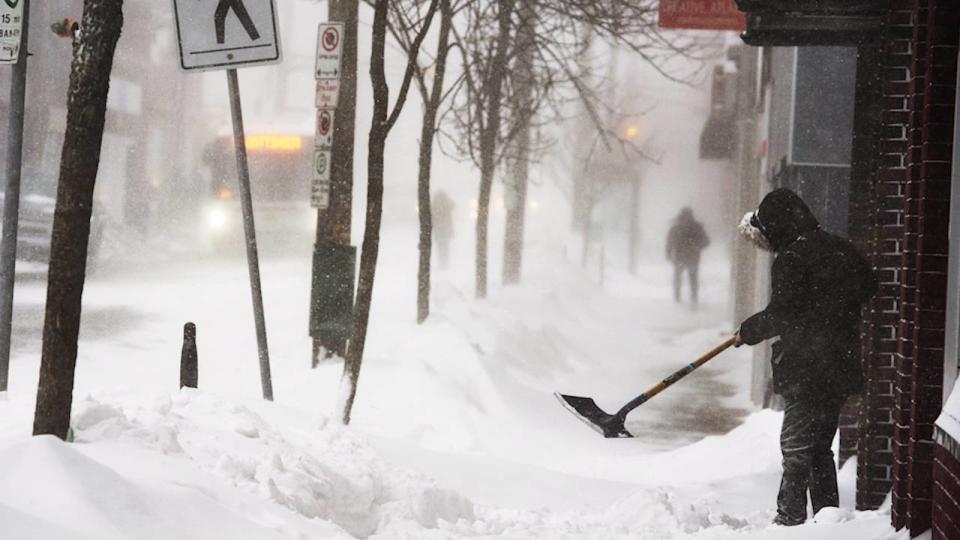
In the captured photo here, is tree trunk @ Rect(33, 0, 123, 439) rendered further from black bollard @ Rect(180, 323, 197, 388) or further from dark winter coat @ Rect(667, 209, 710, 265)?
dark winter coat @ Rect(667, 209, 710, 265)

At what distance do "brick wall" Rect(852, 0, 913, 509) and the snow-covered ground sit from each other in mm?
421

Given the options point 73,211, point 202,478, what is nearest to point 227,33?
point 73,211

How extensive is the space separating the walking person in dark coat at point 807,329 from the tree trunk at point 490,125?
31.2 feet

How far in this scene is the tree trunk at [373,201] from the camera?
860 cm

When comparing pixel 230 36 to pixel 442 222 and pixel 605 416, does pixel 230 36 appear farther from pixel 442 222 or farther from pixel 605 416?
pixel 442 222

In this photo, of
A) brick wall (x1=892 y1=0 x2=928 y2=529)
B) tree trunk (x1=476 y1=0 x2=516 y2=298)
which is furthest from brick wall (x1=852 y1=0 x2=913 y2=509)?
tree trunk (x1=476 y1=0 x2=516 y2=298)

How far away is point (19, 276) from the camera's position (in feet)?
69.3

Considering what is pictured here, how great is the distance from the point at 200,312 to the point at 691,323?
40.3ft

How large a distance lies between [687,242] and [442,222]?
25.5 ft

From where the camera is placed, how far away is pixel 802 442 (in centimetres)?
668

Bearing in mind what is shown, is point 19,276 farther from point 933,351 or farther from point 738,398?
point 933,351

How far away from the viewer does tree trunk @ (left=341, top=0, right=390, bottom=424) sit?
28.2 ft

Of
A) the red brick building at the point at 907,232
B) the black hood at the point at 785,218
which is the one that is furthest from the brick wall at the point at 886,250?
the black hood at the point at 785,218

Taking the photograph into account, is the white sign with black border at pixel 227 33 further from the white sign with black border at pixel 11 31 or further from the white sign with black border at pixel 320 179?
the white sign with black border at pixel 320 179
